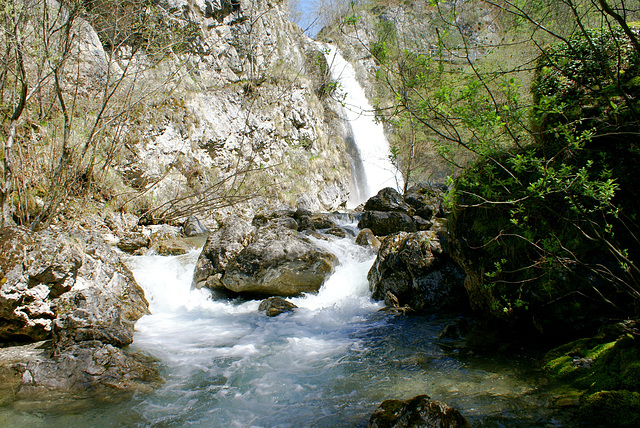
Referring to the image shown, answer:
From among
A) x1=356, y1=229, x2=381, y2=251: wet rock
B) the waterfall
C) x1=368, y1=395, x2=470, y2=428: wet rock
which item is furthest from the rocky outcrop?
the waterfall

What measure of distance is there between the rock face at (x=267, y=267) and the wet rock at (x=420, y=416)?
4226mm

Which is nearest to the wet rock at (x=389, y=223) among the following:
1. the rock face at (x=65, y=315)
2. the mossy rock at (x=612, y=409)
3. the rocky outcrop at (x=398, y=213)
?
the rocky outcrop at (x=398, y=213)

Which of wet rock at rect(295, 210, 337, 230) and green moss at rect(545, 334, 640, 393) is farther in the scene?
wet rock at rect(295, 210, 337, 230)

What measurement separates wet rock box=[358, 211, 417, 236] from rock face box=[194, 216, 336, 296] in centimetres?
331

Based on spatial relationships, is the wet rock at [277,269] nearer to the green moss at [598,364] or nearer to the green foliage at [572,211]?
the green foliage at [572,211]

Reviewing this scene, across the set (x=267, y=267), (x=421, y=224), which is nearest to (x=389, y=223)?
(x=421, y=224)

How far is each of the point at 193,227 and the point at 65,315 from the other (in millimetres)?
6942

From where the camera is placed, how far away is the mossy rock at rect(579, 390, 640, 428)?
2.36 meters

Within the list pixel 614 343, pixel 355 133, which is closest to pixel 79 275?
pixel 614 343

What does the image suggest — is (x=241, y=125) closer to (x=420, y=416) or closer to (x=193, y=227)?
(x=193, y=227)

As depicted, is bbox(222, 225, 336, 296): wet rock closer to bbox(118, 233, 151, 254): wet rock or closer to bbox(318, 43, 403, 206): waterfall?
bbox(118, 233, 151, 254): wet rock

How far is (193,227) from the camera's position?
11.0 m

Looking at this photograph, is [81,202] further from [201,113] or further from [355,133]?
[355,133]

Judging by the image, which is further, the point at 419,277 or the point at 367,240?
the point at 367,240
